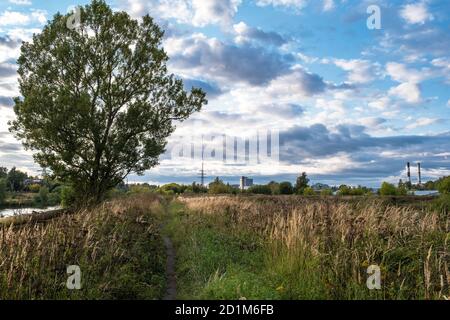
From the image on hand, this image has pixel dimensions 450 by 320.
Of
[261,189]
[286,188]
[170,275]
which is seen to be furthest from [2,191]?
[170,275]

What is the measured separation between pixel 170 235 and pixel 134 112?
11.7 metres

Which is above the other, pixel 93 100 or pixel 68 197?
pixel 93 100

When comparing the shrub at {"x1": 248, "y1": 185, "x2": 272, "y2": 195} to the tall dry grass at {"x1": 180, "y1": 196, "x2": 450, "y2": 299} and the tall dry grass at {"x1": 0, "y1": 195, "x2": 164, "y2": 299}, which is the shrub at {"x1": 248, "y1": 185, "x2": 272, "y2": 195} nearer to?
the tall dry grass at {"x1": 180, "y1": 196, "x2": 450, "y2": 299}

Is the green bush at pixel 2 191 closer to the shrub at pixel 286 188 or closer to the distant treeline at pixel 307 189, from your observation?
the distant treeline at pixel 307 189

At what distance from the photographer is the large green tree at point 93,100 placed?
25.9m

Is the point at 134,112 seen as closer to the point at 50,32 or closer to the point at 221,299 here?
the point at 50,32

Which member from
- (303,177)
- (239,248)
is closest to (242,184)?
(303,177)

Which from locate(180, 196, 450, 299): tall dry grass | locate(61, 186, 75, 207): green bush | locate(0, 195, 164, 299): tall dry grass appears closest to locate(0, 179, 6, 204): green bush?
locate(61, 186, 75, 207): green bush

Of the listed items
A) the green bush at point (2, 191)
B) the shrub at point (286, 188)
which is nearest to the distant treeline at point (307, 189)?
the shrub at point (286, 188)

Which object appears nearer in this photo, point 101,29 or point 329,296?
point 329,296

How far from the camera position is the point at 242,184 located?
4067 inches

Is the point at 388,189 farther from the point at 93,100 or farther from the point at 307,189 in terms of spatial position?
the point at 93,100

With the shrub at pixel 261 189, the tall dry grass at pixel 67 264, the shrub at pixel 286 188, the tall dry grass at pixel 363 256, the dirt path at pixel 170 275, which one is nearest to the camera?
the tall dry grass at pixel 363 256

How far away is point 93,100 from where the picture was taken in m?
27.5
